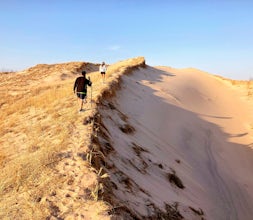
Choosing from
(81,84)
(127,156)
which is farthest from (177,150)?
(81,84)

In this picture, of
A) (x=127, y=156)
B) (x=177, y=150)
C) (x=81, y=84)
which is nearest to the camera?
(x=127, y=156)

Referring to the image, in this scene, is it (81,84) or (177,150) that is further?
(177,150)

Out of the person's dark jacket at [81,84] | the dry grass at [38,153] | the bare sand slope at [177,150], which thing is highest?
the person's dark jacket at [81,84]

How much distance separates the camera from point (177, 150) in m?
14.4

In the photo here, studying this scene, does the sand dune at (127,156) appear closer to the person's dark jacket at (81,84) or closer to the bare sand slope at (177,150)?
the bare sand slope at (177,150)

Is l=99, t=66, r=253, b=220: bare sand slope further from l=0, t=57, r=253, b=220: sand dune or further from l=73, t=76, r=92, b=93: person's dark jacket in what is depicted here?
l=73, t=76, r=92, b=93: person's dark jacket

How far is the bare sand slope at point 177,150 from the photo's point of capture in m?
7.89

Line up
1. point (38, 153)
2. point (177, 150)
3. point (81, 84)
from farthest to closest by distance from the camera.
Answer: point (177, 150) < point (81, 84) < point (38, 153)

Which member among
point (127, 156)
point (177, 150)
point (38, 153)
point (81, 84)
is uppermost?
point (81, 84)

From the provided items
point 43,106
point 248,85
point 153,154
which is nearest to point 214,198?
point 153,154

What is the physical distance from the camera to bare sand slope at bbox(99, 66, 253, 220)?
7891 mm

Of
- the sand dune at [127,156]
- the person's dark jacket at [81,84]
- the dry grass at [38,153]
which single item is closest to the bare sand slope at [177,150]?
the sand dune at [127,156]

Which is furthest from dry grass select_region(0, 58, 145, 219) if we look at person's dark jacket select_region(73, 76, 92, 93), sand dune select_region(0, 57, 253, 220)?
person's dark jacket select_region(73, 76, 92, 93)

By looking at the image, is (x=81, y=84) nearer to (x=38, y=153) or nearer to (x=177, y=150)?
(x=38, y=153)
